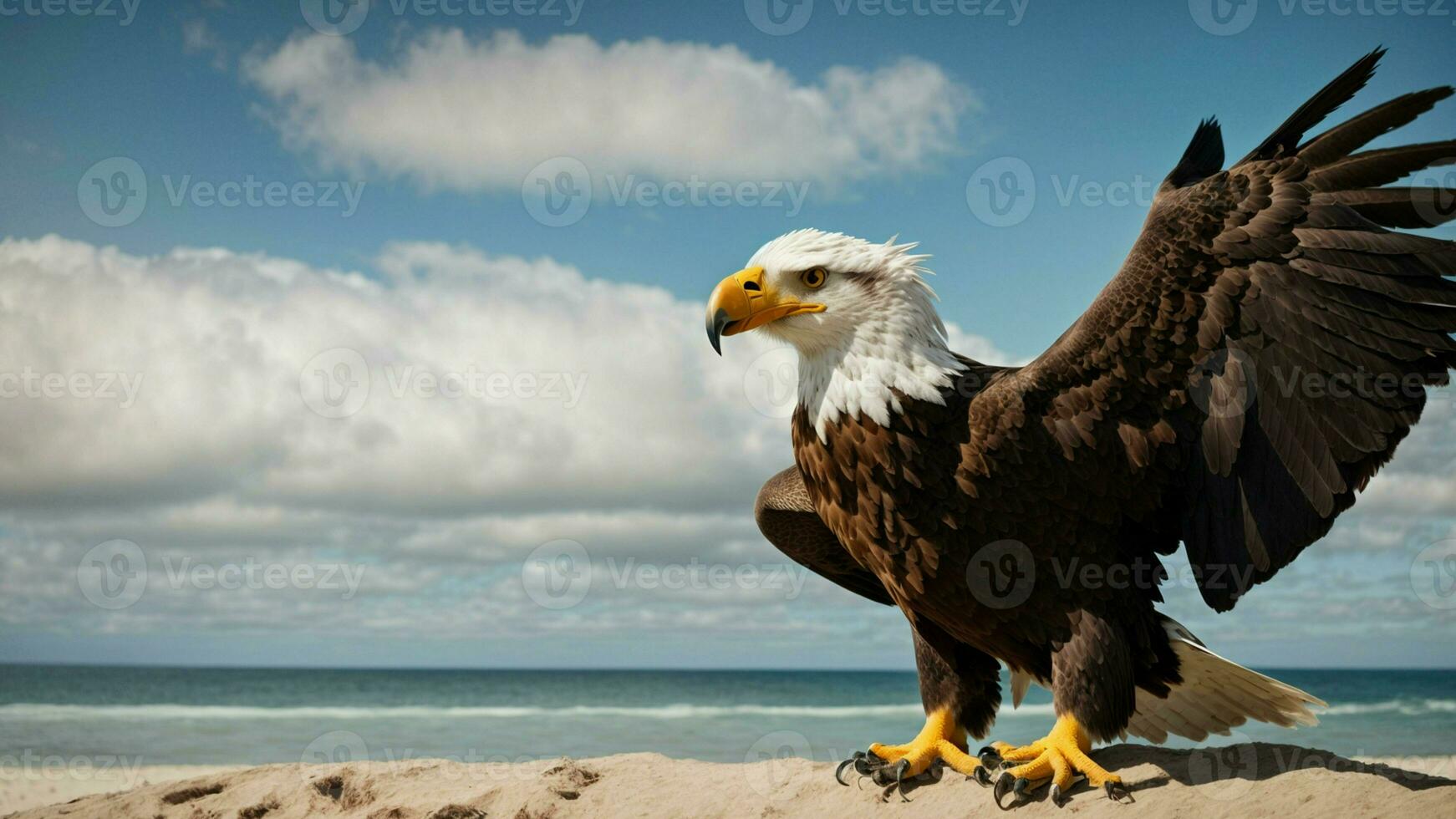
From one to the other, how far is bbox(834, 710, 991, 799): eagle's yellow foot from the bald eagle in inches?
0.8

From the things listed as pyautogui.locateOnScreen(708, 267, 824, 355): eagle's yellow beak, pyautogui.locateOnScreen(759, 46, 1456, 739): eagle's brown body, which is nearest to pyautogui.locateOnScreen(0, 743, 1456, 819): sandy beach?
pyautogui.locateOnScreen(759, 46, 1456, 739): eagle's brown body

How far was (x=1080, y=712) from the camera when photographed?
152 inches

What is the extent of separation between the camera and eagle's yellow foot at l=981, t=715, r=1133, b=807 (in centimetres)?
381

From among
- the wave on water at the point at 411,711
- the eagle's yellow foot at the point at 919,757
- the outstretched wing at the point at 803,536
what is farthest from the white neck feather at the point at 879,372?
the wave on water at the point at 411,711

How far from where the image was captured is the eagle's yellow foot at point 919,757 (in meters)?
4.41

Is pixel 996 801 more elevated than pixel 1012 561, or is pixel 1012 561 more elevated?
pixel 1012 561

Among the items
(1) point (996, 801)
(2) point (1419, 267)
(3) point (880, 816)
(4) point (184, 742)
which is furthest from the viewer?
(4) point (184, 742)

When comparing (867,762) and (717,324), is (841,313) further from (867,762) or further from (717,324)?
(867,762)

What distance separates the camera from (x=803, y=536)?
537 centimetres

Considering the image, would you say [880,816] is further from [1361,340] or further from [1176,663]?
[1361,340]

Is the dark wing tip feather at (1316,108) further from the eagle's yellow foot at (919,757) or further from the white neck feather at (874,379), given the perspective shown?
the eagle's yellow foot at (919,757)

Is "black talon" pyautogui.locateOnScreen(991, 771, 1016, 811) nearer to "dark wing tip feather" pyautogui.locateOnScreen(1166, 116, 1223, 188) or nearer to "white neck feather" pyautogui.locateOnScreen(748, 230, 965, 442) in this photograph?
"white neck feather" pyautogui.locateOnScreen(748, 230, 965, 442)

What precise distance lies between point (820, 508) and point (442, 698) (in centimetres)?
3366

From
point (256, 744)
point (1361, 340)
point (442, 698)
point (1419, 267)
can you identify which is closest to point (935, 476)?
point (1361, 340)
